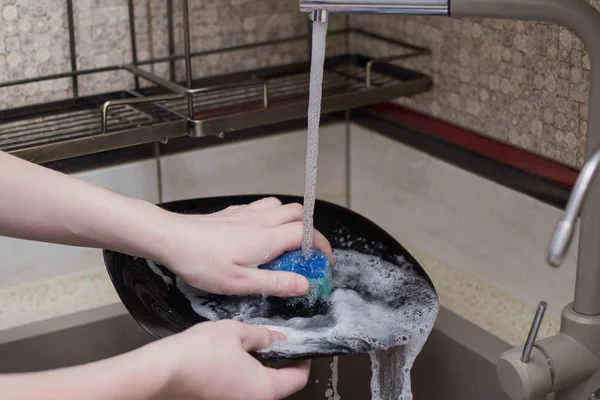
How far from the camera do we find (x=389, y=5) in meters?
0.74

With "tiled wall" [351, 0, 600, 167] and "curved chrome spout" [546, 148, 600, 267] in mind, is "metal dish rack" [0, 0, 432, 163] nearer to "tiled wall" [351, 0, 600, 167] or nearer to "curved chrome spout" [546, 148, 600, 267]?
"tiled wall" [351, 0, 600, 167]

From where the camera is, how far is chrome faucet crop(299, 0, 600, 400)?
710mm

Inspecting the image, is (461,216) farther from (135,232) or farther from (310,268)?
(135,232)

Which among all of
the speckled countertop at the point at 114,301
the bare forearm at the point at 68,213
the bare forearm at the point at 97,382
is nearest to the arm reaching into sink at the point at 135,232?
the bare forearm at the point at 68,213

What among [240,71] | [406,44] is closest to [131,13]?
[240,71]

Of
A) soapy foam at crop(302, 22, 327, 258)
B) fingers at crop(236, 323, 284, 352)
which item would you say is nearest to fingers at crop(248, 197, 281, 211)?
soapy foam at crop(302, 22, 327, 258)

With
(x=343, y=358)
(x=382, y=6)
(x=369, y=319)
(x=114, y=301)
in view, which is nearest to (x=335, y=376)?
(x=343, y=358)

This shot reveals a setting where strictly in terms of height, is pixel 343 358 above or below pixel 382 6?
below

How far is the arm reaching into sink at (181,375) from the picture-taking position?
65 centimetres

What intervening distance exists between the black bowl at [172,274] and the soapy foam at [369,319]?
0.04 ft

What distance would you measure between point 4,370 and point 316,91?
47 centimetres

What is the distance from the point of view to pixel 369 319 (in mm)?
825

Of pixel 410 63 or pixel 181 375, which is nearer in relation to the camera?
pixel 181 375

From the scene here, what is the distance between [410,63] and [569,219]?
0.65 meters
